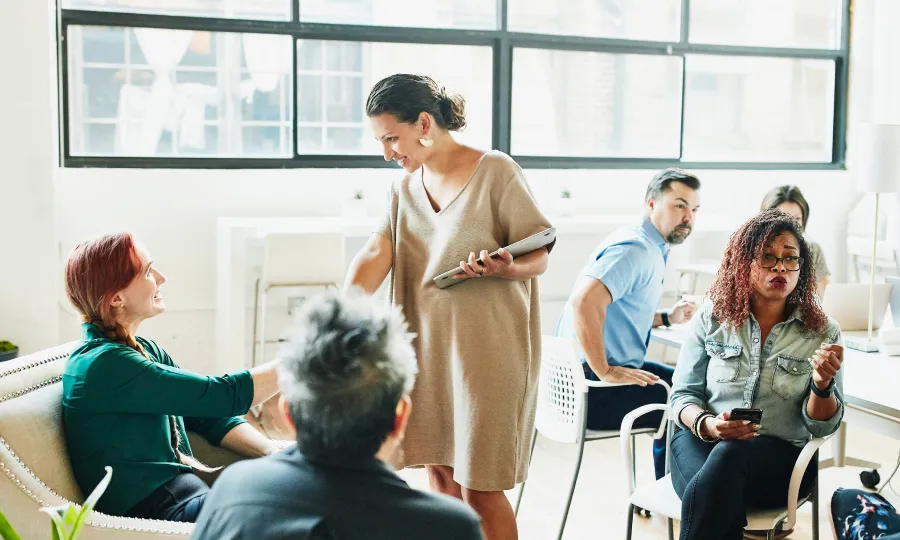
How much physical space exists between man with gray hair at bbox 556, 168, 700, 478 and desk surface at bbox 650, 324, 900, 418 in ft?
0.57

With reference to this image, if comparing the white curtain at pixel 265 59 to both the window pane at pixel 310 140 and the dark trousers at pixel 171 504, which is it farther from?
the dark trousers at pixel 171 504

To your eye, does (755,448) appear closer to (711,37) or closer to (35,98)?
(35,98)

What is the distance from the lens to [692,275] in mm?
5539

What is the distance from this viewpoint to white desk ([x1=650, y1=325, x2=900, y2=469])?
98.4 inches

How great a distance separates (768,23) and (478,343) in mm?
4879

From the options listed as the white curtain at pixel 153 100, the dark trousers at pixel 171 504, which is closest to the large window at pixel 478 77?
the white curtain at pixel 153 100

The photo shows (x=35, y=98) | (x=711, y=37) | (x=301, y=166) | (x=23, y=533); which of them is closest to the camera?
(x=23, y=533)

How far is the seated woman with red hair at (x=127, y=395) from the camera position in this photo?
6.01ft

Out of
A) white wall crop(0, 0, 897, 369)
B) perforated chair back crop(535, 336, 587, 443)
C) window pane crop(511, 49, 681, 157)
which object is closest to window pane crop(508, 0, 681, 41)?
window pane crop(511, 49, 681, 157)

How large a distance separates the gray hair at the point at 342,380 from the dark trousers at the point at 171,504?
2.60 ft

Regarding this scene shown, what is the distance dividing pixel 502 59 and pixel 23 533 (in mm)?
4428

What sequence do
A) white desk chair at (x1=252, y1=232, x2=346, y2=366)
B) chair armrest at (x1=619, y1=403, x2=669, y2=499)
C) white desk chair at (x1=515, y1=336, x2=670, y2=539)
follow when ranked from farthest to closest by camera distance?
white desk chair at (x1=252, y1=232, x2=346, y2=366), white desk chair at (x1=515, y1=336, x2=670, y2=539), chair armrest at (x1=619, y1=403, x2=669, y2=499)

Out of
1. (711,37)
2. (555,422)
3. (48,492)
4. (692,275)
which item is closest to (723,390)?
(555,422)

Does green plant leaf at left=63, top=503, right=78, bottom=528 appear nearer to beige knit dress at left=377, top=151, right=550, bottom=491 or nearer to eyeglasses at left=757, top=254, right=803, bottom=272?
beige knit dress at left=377, top=151, right=550, bottom=491
